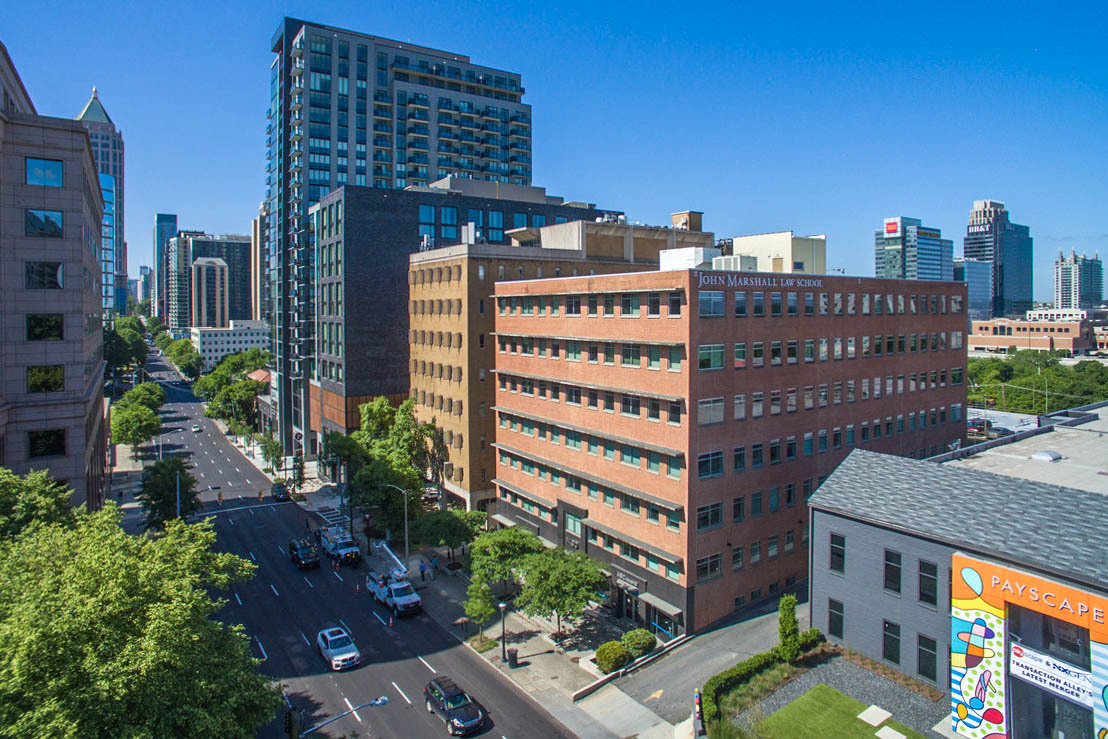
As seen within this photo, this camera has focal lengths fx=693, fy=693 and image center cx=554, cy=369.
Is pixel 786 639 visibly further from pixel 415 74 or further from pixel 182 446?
pixel 415 74

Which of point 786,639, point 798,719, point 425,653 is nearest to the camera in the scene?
point 798,719

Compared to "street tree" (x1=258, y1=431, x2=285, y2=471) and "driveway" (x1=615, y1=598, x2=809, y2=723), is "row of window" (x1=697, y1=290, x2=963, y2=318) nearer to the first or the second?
"driveway" (x1=615, y1=598, x2=809, y2=723)

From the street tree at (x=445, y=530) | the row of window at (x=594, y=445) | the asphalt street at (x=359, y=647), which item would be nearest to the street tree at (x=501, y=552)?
the asphalt street at (x=359, y=647)

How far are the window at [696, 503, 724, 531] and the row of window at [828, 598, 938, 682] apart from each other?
340 inches

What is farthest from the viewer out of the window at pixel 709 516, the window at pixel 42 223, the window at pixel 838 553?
the window at pixel 42 223

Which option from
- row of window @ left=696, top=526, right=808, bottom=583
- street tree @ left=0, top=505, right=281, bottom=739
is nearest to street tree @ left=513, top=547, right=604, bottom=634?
row of window @ left=696, top=526, right=808, bottom=583

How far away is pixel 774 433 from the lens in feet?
164

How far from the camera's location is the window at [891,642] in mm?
37219

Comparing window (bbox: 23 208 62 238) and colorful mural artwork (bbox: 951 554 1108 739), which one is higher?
window (bbox: 23 208 62 238)

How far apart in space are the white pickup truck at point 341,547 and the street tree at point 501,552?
17.9 m

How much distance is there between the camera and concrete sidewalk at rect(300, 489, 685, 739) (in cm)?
3622

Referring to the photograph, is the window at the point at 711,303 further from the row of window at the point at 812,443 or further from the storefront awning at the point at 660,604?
the storefront awning at the point at 660,604

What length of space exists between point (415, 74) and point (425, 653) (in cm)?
11585

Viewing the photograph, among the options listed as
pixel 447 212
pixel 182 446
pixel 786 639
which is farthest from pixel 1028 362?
pixel 182 446
